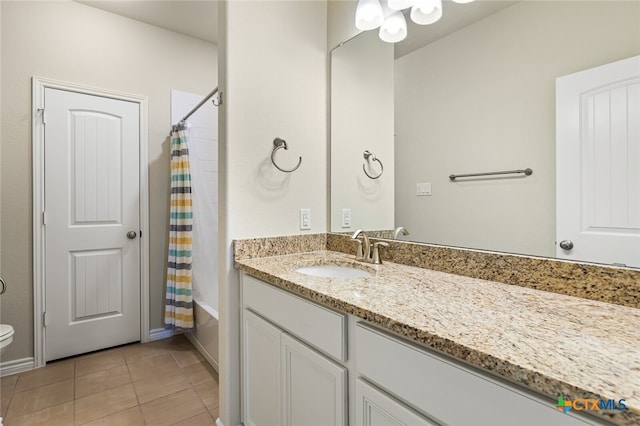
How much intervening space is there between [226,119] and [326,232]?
850 millimetres

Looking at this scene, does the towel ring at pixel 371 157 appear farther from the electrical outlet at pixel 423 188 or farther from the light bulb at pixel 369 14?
the light bulb at pixel 369 14

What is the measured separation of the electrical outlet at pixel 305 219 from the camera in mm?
1803

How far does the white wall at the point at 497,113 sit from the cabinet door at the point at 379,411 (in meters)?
0.71

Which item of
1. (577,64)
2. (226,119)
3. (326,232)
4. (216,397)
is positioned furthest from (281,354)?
(577,64)

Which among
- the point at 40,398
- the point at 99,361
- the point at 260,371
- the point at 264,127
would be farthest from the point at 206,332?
the point at 264,127

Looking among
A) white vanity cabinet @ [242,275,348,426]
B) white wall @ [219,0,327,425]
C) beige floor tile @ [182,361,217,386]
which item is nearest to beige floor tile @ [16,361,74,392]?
beige floor tile @ [182,361,217,386]

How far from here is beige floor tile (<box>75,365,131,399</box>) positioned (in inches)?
76.2

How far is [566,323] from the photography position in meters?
0.75

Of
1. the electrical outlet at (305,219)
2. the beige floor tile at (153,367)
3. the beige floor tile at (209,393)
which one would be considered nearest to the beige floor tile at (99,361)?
the beige floor tile at (153,367)

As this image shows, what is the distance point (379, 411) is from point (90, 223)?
2.55m

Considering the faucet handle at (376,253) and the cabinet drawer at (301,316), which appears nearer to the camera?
the cabinet drawer at (301,316)

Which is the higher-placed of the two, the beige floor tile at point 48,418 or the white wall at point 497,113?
the white wall at point 497,113

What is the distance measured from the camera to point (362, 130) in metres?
1.81

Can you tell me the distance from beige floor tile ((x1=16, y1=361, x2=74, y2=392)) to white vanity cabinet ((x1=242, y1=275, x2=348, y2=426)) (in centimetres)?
148
